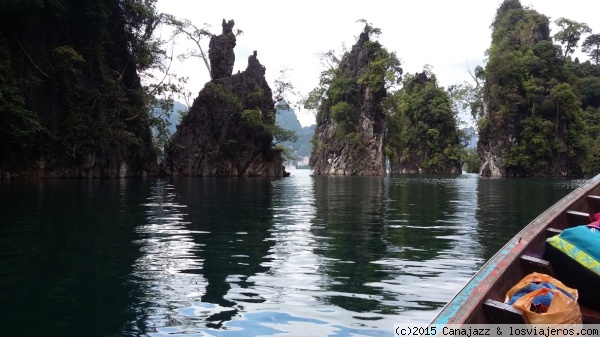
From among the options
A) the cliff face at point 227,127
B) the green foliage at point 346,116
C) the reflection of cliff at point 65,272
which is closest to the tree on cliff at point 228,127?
the cliff face at point 227,127

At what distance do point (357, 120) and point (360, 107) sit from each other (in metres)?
2.23

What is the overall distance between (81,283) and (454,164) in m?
85.0

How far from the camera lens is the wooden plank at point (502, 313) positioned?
323cm

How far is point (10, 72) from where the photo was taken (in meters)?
28.4

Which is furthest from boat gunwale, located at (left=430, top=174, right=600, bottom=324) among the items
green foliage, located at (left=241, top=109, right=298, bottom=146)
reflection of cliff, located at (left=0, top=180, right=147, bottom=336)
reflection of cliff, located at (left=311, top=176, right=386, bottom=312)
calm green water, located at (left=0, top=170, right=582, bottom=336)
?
green foliage, located at (left=241, top=109, right=298, bottom=146)

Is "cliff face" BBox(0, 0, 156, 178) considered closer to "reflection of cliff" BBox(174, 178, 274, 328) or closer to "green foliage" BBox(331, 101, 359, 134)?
"reflection of cliff" BBox(174, 178, 274, 328)

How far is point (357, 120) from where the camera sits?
75562 mm

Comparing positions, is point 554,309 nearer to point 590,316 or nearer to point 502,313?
point 502,313

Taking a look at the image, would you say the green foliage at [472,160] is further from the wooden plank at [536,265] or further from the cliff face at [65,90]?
the wooden plank at [536,265]

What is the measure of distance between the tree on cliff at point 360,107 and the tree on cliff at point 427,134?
804 centimetres

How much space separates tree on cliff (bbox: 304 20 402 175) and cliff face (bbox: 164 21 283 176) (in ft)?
61.3

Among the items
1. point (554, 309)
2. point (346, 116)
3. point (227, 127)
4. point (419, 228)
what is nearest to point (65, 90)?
point (227, 127)

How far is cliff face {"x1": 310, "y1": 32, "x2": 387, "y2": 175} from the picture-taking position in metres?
73.1

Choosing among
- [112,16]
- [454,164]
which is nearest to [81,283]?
[112,16]
